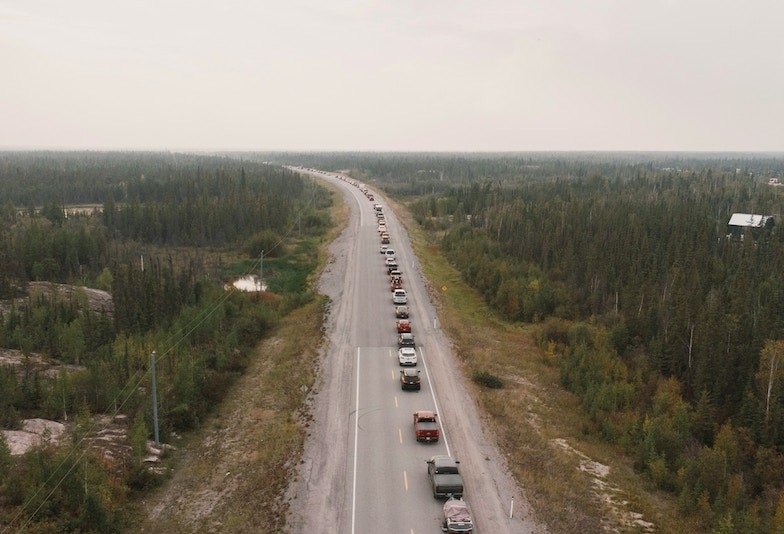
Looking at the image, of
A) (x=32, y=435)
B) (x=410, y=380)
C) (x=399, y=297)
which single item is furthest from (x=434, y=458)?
(x=399, y=297)

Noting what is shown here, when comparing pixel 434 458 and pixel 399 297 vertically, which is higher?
pixel 399 297

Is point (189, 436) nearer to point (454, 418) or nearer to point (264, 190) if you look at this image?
point (454, 418)


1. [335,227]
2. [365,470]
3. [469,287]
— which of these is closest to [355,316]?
[469,287]

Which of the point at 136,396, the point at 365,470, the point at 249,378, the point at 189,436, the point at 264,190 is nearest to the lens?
the point at 365,470

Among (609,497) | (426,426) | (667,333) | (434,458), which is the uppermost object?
(667,333)

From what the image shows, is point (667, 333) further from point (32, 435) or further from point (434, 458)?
point (32, 435)

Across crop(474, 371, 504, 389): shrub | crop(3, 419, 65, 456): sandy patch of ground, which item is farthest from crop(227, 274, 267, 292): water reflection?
crop(3, 419, 65, 456): sandy patch of ground
